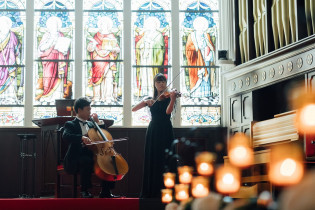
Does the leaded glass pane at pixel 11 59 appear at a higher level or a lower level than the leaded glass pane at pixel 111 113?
higher

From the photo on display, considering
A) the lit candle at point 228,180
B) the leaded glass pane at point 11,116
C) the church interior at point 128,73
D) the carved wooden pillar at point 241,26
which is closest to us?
the lit candle at point 228,180

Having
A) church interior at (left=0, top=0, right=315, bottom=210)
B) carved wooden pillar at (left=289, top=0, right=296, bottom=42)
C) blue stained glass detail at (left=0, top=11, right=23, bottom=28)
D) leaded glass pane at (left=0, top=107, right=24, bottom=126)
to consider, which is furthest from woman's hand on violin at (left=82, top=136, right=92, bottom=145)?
blue stained glass detail at (left=0, top=11, right=23, bottom=28)

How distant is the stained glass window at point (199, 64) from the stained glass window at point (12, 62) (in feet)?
8.36

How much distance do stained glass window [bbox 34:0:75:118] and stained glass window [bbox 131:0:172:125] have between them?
102 centimetres

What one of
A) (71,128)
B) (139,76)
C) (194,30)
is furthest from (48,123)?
(194,30)

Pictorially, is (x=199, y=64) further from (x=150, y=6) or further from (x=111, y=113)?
(x=111, y=113)

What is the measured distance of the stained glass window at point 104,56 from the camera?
8.32 m

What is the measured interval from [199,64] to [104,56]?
5.07 feet

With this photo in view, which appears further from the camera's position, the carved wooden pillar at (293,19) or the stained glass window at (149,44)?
the stained glass window at (149,44)

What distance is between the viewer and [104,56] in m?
8.49

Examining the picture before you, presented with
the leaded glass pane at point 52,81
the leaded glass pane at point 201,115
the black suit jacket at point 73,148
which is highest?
the leaded glass pane at point 52,81

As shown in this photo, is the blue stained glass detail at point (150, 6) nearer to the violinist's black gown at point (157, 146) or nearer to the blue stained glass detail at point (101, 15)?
the blue stained glass detail at point (101, 15)

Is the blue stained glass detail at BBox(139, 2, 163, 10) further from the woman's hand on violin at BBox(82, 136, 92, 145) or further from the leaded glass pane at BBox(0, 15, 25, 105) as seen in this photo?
the woman's hand on violin at BBox(82, 136, 92, 145)

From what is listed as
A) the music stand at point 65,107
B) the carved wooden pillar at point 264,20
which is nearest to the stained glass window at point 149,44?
the music stand at point 65,107
